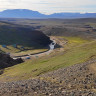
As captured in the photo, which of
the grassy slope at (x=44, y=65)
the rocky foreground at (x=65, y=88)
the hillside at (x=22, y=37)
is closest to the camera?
the rocky foreground at (x=65, y=88)

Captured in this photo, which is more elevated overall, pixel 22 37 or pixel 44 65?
pixel 44 65

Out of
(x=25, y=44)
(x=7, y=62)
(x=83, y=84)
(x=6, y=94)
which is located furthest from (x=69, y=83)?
(x=25, y=44)

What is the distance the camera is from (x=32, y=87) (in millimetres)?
24672

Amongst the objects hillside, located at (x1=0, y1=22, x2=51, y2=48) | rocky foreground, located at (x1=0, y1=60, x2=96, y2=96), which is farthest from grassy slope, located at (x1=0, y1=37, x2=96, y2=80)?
hillside, located at (x1=0, y1=22, x2=51, y2=48)

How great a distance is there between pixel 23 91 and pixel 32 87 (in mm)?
1837

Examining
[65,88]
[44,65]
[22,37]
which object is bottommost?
[22,37]

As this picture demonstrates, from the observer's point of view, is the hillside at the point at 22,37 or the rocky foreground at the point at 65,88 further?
the hillside at the point at 22,37

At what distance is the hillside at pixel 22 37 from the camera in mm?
150562

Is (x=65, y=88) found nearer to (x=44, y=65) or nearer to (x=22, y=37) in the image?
(x=44, y=65)

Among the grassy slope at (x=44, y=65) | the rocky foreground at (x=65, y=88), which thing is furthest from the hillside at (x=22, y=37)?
the rocky foreground at (x=65, y=88)

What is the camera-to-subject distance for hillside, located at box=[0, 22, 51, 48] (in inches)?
5928

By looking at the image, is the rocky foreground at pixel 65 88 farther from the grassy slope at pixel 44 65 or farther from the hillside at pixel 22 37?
the hillside at pixel 22 37

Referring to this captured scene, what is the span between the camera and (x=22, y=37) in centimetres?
16438

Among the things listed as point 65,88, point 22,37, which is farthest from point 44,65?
point 22,37
